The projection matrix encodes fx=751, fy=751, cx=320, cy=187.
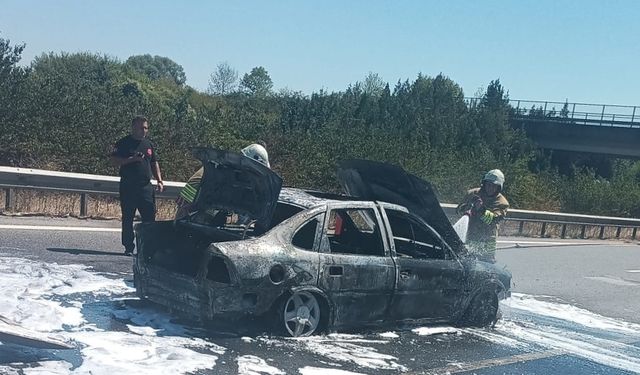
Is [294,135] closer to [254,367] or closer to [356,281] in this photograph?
[356,281]

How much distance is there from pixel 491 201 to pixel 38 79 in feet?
39.3

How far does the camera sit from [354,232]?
7.71m

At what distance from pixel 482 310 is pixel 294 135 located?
14.0 metres

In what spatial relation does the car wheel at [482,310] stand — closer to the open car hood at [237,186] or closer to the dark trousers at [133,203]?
the open car hood at [237,186]

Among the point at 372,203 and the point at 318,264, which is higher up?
the point at 372,203

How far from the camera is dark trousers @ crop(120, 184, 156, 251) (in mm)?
9625

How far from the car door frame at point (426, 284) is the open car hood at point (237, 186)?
1.32 meters

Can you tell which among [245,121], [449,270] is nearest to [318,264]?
[449,270]

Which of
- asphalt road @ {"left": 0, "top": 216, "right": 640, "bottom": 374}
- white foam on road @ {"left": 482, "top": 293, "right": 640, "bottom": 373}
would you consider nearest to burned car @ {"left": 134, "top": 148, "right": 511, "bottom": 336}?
asphalt road @ {"left": 0, "top": 216, "right": 640, "bottom": 374}

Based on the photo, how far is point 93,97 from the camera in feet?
58.9

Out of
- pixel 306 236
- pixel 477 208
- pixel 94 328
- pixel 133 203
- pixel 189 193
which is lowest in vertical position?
pixel 94 328

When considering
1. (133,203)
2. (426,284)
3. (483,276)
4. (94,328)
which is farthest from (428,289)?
(133,203)

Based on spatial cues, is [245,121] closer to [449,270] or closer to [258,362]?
[449,270]

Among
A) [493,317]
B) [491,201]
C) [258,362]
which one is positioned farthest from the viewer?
[491,201]
